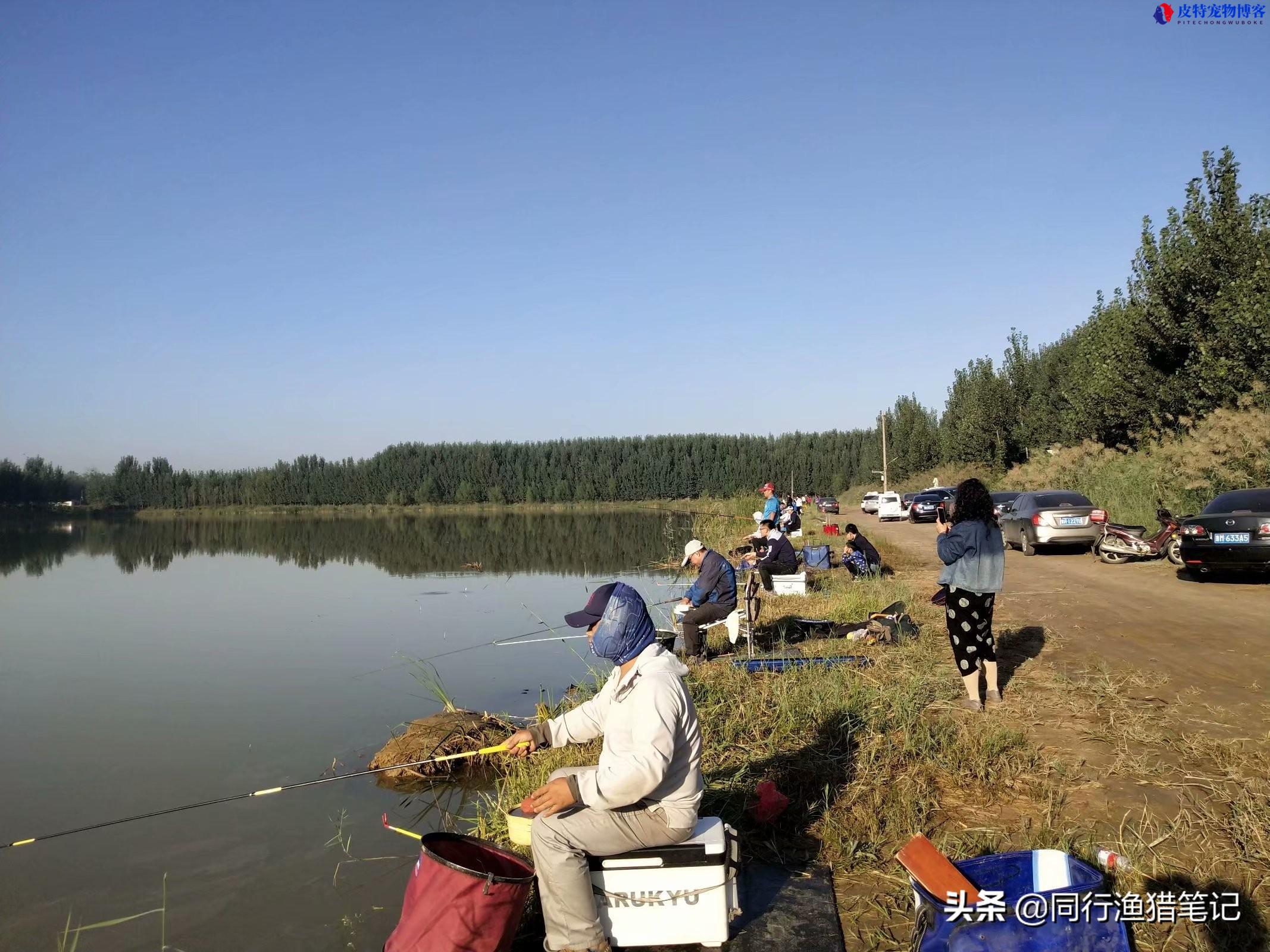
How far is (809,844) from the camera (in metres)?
5.04

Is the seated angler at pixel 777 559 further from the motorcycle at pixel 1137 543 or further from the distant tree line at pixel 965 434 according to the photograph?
the distant tree line at pixel 965 434

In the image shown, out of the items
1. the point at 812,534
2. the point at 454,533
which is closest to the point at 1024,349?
the point at 812,534

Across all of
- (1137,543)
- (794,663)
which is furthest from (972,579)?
(1137,543)

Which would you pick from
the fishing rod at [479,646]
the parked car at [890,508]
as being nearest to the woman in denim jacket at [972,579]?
the fishing rod at [479,646]

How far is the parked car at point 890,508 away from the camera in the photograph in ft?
145

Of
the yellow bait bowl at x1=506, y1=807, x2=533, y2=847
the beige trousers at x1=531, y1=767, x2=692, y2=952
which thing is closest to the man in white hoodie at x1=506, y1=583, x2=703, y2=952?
the beige trousers at x1=531, y1=767, x2=692, y2=952

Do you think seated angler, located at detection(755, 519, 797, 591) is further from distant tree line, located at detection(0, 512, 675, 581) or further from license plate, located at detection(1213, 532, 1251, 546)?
distant tree line, located at detection(0, 512, 675, 581)

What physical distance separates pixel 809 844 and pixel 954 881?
5.48ft

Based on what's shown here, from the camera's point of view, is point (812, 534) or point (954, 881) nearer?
point (954, 881)

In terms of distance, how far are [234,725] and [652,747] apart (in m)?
8.32

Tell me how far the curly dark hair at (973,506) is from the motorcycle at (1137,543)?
36.4 ft

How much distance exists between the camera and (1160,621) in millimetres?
10773

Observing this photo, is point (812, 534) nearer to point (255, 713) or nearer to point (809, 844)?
point (255, 713)

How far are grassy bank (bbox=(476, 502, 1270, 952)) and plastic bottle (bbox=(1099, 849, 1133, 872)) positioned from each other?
56mm
